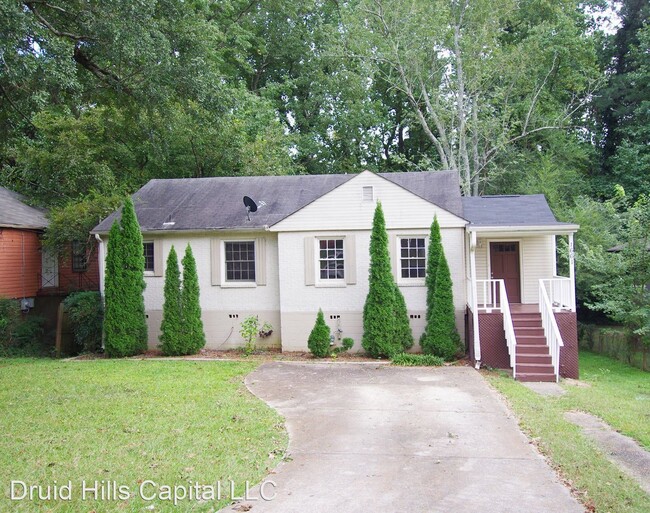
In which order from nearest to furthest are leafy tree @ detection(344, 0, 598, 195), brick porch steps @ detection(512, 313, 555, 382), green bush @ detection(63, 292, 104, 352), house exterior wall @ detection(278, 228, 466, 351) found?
brick porch steps @ detection(512, 313, 555, 382)
house exterior wall @ detection(278, 228, 466, 351)
green bush @ detection(63, 292, 104, 352)
leafy tree @ detection(344, 0, 598, 195)

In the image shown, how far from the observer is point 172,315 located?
1509 centimetres

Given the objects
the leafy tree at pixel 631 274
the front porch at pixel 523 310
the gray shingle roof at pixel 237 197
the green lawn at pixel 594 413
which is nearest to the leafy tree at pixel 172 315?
the gray shingle roof at pixel 237 197

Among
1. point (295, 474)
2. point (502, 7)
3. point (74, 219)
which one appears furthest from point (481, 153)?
point (295, 474)

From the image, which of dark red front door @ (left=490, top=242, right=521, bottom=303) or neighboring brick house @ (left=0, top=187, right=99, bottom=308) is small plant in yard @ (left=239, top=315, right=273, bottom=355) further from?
neighboring brick house @ (left=0, top=187, right=99, bottom=308)

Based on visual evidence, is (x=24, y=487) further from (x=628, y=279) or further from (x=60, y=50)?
(x=628, y=279)

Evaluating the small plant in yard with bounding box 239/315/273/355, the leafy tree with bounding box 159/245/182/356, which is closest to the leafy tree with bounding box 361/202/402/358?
the small plant in yard with bounding box 239/315/273/355

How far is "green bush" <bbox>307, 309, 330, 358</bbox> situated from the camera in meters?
14.5

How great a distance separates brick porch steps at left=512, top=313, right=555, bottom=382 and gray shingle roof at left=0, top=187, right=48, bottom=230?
15.2 m

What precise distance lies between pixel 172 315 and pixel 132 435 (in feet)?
27.0

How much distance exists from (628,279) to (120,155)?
692 inches

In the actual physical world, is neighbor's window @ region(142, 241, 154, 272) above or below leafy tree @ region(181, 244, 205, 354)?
above

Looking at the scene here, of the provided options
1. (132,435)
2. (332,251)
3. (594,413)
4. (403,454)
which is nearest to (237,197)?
(332,251)

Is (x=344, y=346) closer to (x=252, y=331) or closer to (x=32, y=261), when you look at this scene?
(x=252, y=331)

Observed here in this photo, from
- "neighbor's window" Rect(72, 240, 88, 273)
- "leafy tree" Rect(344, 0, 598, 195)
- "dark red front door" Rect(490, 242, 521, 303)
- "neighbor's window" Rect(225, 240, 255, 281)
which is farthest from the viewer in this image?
"leafy tree" Rect(344, 0, 598, 195)
